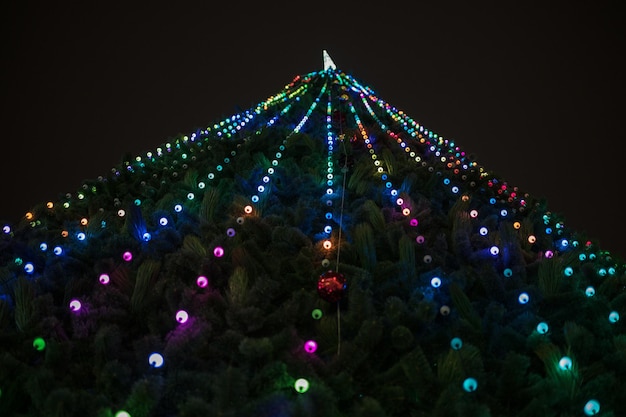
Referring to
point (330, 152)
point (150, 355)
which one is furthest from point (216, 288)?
point (330, 152)

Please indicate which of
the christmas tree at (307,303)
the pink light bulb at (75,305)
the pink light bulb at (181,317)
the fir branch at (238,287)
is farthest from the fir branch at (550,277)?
the pink light bulb at (75,305)

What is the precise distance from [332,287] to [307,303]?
2.7 inches

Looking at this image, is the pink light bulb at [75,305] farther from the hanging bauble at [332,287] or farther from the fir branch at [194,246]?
the hanging bauble at [332,287]

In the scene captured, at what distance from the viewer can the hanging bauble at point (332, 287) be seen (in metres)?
1.09

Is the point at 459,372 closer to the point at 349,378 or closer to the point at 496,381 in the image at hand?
the point at 496,381

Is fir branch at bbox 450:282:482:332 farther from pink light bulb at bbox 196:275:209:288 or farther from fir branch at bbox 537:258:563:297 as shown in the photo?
pink light bulb at bbox 196:275:209:288

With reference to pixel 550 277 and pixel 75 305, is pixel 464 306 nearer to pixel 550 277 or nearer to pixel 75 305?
pixel 550 277

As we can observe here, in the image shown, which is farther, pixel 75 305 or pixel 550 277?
pixel 550 277

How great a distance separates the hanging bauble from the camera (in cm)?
109

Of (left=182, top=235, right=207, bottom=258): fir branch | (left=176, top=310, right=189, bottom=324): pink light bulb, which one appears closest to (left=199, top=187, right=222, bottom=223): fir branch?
(left=182, top=235, right=207, bottom=258): fir branch

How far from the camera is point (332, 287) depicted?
3.59ft

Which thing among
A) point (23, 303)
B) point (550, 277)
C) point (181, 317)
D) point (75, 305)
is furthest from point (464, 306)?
point (23, 303)

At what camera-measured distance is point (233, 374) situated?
33.3 inches

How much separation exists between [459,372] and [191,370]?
0.54 m
